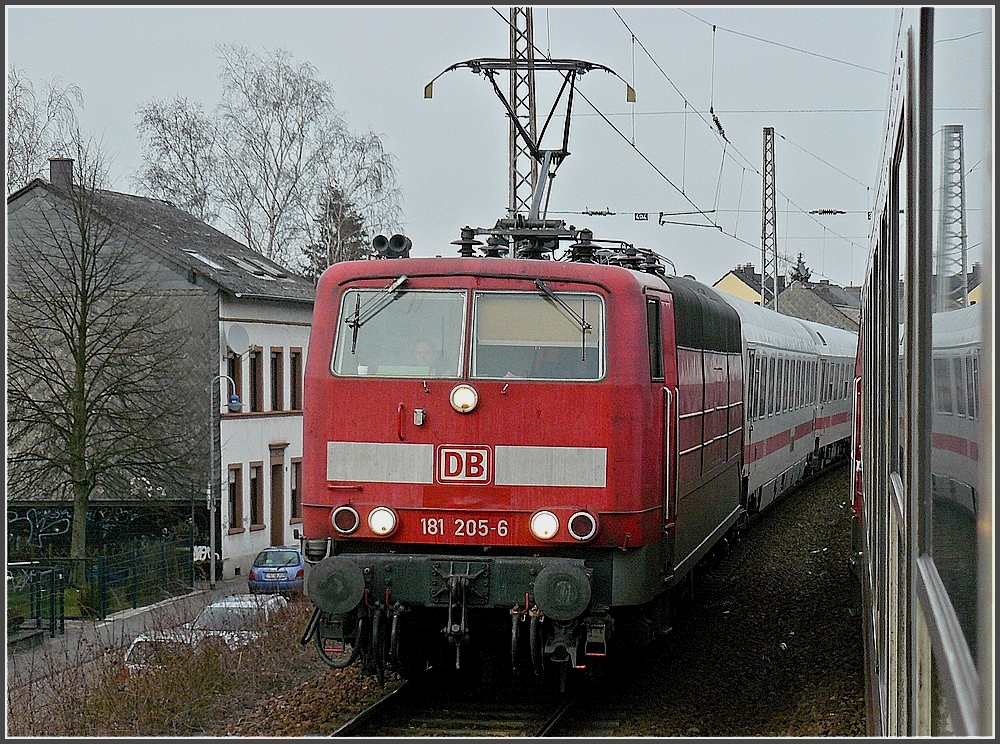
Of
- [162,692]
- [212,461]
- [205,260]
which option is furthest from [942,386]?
[205,260]

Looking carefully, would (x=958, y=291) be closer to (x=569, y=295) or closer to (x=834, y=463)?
(x=569, y=295)

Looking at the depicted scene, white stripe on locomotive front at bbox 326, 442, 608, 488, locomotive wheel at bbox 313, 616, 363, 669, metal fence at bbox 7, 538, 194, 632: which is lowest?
metal fence at bbox 7, 538, 194, 632

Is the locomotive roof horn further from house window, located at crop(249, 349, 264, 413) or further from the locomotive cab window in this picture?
house window, located at crop(249, 349, 264, 413)

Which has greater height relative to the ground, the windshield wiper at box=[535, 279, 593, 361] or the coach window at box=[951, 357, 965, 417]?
the windshield wiper at box=[535, 279, 593, 361]

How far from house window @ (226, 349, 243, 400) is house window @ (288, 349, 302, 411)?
258 centimetres

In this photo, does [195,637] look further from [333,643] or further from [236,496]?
[236,496]

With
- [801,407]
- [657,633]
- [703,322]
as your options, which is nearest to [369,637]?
[657,633]

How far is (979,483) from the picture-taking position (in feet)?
4.61

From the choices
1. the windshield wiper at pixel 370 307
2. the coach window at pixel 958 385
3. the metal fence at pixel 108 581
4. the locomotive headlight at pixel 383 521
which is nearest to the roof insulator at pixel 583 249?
the windshield wiper at pixel 370 307

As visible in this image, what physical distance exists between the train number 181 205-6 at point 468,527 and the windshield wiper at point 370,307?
1.21 m

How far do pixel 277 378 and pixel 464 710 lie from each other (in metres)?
24.1

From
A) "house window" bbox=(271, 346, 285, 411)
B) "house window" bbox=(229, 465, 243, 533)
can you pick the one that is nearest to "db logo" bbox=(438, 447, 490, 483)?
"house window" bbox=(229, 465, 243, 533)

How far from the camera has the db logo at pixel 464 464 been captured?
790 cm

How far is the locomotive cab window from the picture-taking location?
8008mm
